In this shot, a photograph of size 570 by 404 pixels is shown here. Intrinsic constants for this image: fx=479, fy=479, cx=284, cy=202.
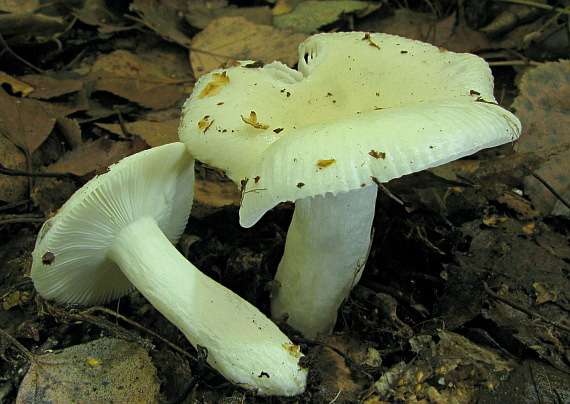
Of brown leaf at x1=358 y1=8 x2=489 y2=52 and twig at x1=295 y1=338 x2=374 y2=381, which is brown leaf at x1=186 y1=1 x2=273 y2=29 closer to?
brown leaf at x1=358 y1=8 x2=489 y2=52

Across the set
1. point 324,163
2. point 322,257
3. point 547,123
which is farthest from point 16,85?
point 547,123

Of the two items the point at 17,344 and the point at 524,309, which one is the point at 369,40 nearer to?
the point at 524,309

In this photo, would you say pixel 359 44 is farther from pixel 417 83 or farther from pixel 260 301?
pixel 260 301

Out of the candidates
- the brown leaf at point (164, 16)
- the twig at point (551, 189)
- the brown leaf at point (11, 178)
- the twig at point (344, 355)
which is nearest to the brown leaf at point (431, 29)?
the twig at point (551, 189)

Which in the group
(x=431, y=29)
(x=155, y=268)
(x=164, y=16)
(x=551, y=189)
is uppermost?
(x=164, y=16)

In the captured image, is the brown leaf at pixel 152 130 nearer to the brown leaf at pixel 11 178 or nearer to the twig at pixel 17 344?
the brown leaf at pixel 11 178
